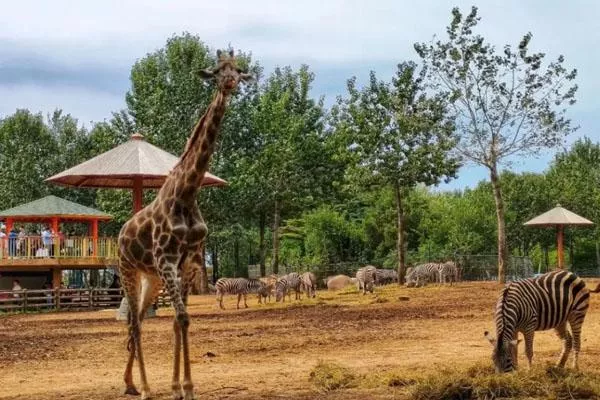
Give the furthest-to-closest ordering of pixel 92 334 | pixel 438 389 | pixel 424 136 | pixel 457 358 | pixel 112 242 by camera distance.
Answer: pixel 424 136, pixel 112 242, pixel 92 334, pixel 457 358, pixel 438 389

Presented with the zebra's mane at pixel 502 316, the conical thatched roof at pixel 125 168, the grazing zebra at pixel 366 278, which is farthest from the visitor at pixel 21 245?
the zebra's mane at pixel 502 316

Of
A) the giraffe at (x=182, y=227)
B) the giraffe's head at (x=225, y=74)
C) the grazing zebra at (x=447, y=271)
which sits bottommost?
the grazing zebra at (x=447, y=271)

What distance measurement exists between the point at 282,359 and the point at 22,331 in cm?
1041

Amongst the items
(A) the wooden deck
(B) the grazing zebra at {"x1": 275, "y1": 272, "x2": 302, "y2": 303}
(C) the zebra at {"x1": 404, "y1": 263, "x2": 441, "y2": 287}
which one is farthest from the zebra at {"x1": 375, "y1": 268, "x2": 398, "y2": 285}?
(A) the wooden deck

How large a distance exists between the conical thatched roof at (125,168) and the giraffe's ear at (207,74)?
14.5 metres

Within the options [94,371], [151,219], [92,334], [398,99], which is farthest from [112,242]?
[151,219]

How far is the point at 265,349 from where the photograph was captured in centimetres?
1477

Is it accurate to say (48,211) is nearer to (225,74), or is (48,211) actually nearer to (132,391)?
(132,391)

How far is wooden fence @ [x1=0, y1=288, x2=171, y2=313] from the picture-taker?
3206 cm

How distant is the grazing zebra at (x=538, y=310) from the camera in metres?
9.98

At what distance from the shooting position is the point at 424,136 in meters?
39.2

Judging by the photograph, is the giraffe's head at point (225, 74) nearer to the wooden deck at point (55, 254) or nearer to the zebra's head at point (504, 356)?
the zebra's head at point (504, 356)

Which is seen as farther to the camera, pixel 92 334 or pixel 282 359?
pixel 92 334

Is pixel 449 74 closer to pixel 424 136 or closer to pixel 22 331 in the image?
pixel 424 136
